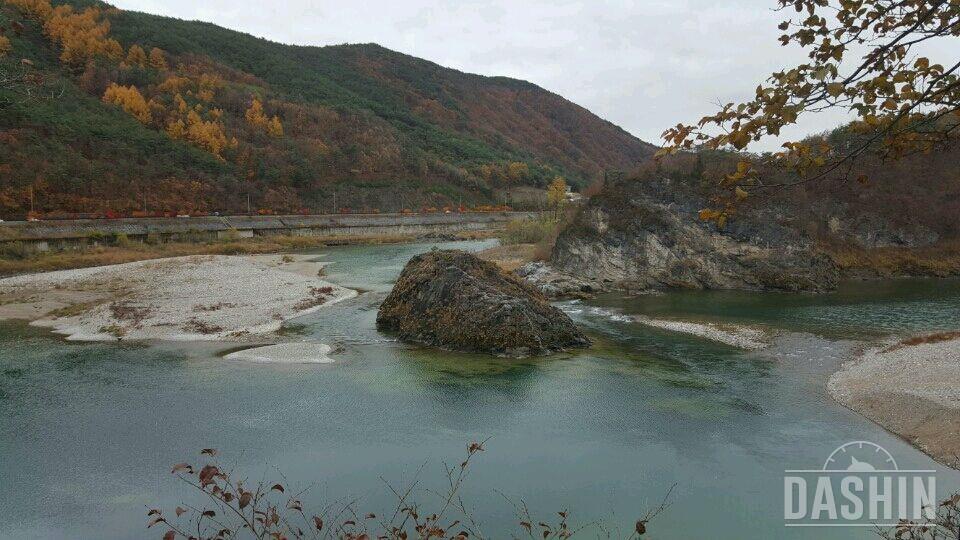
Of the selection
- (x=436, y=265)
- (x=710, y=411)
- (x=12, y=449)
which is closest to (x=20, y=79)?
(x=12, y=449)

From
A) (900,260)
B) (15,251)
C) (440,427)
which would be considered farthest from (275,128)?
(440,427)

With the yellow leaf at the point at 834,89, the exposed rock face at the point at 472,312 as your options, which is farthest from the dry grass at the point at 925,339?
the yellow leaf at the point at 834,89

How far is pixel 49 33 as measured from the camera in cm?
11125

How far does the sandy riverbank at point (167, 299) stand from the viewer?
2533cm

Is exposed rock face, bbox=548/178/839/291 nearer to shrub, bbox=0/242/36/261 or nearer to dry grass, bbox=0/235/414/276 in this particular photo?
dry grass, bbox=0/235/414/276

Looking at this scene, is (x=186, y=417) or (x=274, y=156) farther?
(x=274, y=156)

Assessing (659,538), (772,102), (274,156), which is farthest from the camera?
(274,156)

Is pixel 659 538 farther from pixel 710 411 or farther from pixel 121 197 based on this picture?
pixel 121 197

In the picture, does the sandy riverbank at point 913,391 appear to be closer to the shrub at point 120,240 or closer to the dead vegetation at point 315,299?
the dead vegetation at point 315,299

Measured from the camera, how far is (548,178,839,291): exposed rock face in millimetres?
39344

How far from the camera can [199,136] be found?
99000 mm

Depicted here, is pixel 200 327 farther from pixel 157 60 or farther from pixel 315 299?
pixel 157 60

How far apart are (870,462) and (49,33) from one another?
460 feet

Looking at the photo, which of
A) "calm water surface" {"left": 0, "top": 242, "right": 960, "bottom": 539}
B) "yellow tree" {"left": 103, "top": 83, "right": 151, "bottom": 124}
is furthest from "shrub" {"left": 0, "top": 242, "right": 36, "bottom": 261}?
"yellow tree" {"left": 103, "top": 83, "right": 151, "bottom": 124}
